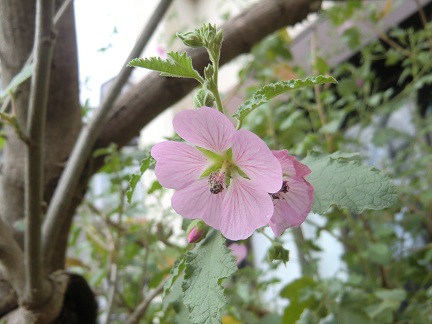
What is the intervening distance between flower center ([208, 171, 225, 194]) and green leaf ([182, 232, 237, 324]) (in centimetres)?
4

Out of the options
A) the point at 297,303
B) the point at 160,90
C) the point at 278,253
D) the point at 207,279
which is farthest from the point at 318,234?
the point at 207,279

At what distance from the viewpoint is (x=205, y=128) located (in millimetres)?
322

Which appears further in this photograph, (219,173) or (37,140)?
(37,140)

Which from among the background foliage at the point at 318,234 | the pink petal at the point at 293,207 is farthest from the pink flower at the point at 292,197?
the background foliage at the point at 318,234

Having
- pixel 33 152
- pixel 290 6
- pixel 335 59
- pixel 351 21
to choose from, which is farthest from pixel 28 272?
pixel 335 59

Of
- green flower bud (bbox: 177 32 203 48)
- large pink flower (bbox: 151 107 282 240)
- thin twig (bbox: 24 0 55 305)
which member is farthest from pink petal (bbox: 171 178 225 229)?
thin twig (bbox: 24 0 55 305)

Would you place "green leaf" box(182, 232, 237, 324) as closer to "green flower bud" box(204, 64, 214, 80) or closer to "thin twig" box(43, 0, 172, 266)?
"green flower bud" box(204, 64, 214, 80)

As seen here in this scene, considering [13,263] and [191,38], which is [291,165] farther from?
[13,263]

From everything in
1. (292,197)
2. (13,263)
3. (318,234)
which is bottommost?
(13,263)

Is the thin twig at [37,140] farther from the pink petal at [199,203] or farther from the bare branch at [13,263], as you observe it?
the pink petal at [199,203]

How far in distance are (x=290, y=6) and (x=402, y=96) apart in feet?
1.79

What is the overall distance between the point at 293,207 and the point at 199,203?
0.07 metres

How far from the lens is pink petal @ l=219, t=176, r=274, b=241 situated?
322mm

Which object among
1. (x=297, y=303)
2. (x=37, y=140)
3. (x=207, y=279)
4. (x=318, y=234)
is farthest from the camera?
(x=318, y=234)
